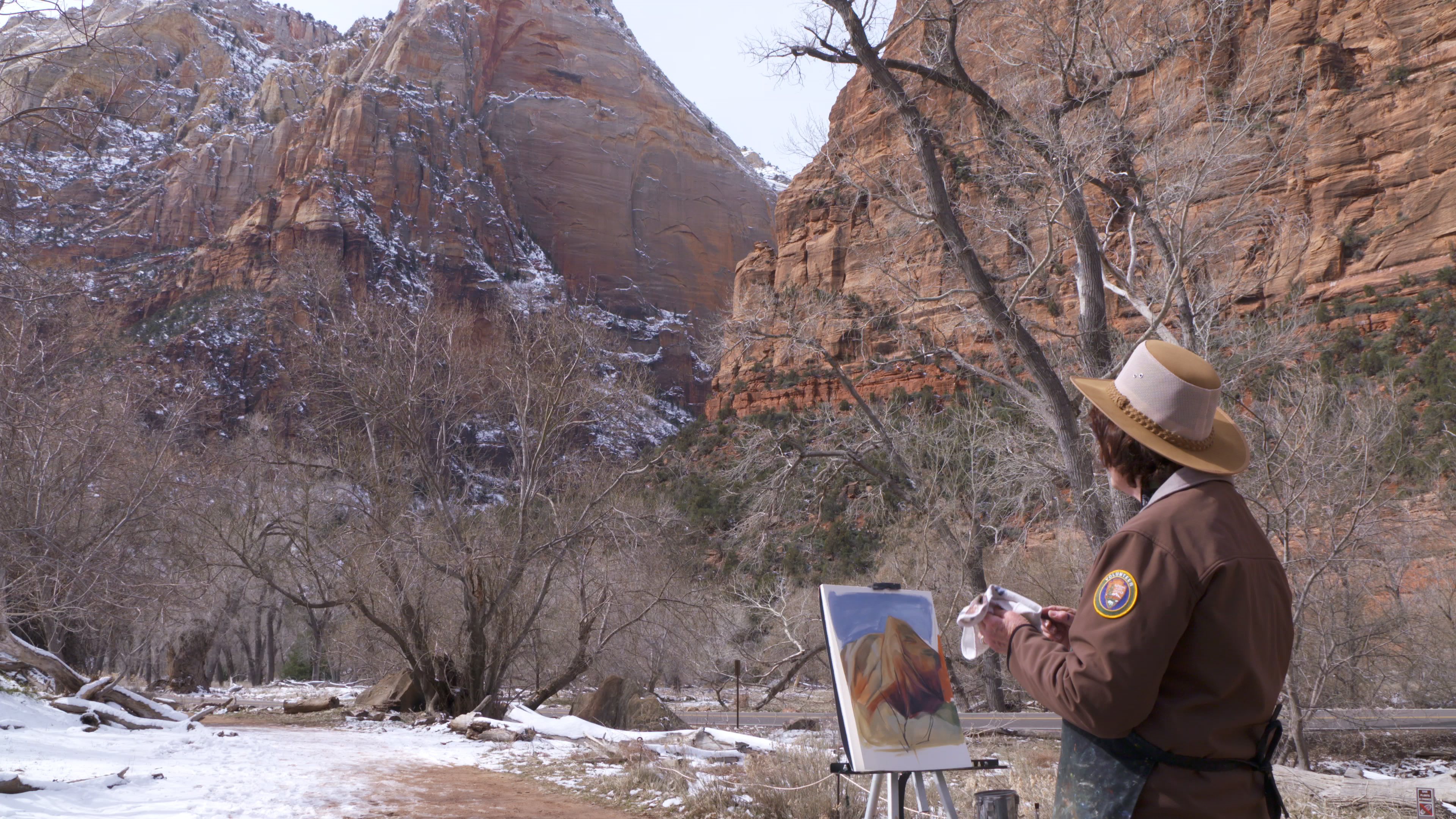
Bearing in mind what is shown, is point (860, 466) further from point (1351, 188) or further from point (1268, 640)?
point (1351, 188)

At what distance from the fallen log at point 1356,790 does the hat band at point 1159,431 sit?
6392mm

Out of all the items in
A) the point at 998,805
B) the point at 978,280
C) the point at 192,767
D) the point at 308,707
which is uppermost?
the point at 978,280

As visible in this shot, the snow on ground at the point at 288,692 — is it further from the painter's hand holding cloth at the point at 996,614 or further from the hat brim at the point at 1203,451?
the hat brim at the point at 1203,451

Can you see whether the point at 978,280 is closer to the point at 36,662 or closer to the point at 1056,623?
the point at 1056,623

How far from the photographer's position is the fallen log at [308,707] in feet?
49.6

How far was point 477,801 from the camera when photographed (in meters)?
6.88

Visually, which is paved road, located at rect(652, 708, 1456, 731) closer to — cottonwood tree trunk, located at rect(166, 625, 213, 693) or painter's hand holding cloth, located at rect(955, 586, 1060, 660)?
painter's hand holding cloth, located at rect(955, 586, 1060, 660)

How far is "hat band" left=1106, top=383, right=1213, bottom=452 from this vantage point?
1.85 meters

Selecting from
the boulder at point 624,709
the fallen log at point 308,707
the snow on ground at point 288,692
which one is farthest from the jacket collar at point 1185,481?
the snow on ground at point 288,692

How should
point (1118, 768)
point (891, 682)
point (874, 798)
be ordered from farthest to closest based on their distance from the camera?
1. point (891, 682)
2. point (874, 798)
3. point (1118, 768)

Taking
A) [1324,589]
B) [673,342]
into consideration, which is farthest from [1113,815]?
[673,342]

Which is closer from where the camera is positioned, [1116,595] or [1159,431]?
[1116,595]

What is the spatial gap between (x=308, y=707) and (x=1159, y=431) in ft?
52.6

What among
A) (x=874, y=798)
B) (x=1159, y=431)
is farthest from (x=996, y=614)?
(x=874, y=798)
